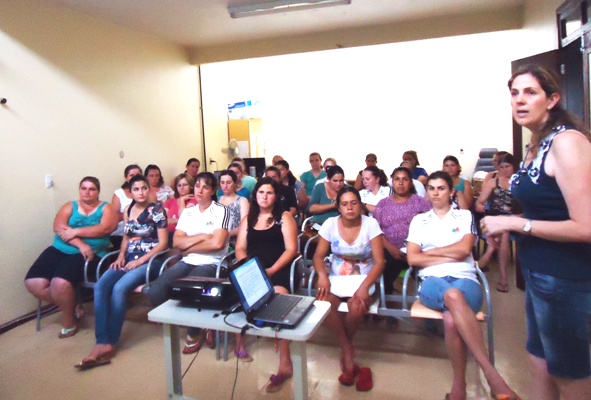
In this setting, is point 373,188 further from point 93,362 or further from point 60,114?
point 60,114

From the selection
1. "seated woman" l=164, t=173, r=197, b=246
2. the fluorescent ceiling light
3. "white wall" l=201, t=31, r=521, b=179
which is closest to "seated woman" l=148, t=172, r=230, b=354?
"seated woman" l=164, t=173, r=197, b=246

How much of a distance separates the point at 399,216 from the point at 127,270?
2.16 metres

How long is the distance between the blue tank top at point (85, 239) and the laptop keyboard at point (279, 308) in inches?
91.0

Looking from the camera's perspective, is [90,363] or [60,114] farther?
[60,114]

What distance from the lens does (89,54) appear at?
457cm

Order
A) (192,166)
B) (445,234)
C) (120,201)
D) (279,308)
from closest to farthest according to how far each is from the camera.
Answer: (279,308)
(445,234)
(120,201)
(192,166)

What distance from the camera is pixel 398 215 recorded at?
11.1 feet

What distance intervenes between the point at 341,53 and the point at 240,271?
6.91 metres

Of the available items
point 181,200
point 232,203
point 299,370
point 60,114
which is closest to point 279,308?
point 299,370

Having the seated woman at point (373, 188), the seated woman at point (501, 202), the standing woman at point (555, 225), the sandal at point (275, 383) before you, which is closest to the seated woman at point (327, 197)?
the seated woman at point (373, 188)

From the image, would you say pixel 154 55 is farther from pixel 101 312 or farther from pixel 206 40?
pixel 101 312

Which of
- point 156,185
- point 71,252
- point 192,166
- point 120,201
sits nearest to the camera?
point 71,252

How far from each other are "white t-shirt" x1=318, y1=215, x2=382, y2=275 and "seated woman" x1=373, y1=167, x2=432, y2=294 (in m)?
0.36

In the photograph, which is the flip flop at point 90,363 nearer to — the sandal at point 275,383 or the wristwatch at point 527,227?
the sandal at point 275,383
